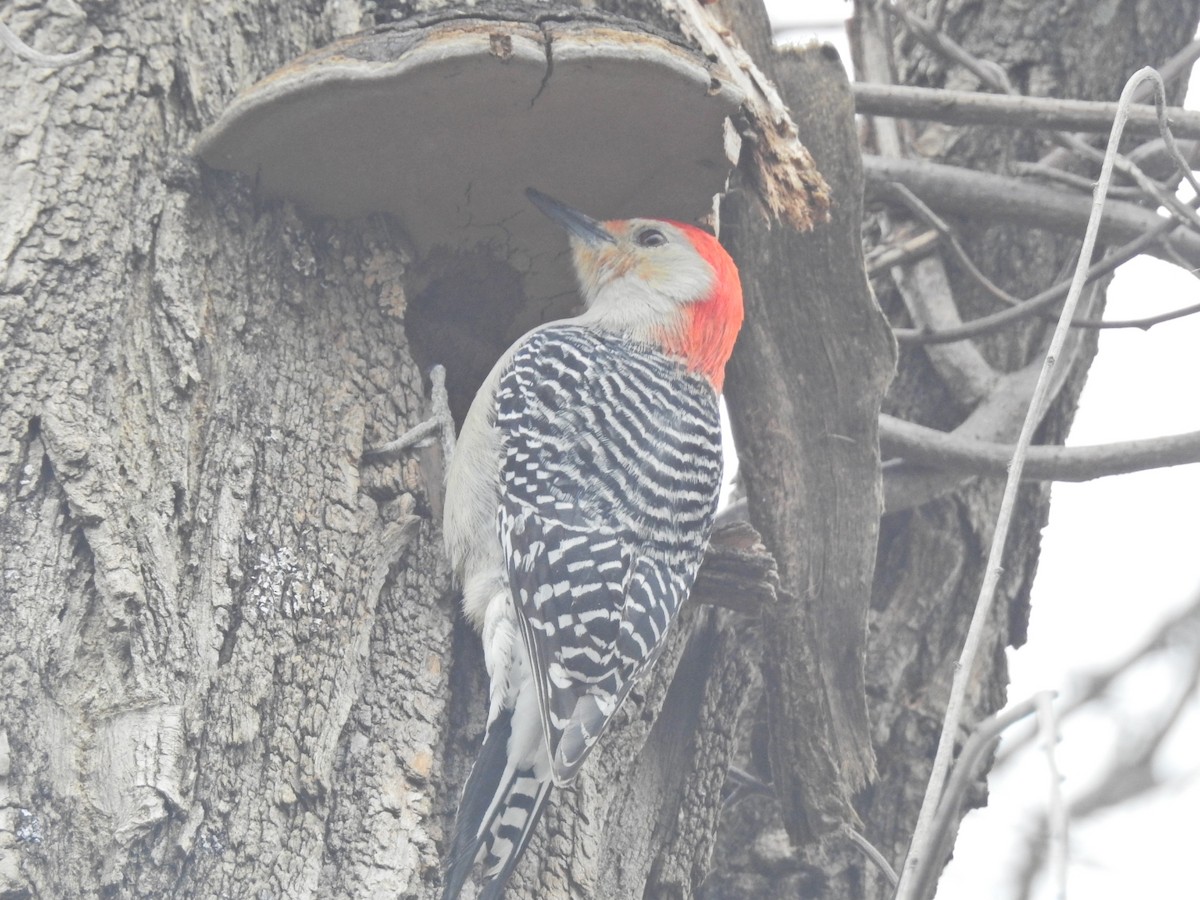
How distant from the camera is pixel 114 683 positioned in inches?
109

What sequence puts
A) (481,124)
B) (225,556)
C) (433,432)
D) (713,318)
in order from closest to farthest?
(225,556)
(481,124)
(433,432)
(713,318)

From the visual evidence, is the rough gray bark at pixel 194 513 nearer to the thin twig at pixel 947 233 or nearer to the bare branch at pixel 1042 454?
the bare branch at pixel 1042 454

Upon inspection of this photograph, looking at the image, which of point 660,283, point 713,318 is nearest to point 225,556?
point 713,318

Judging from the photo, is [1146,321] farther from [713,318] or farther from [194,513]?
[194,513]

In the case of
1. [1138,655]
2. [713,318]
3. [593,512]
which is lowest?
[1138,655]

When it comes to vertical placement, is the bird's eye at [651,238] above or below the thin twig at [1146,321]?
above

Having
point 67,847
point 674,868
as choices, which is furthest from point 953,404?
point 67,847

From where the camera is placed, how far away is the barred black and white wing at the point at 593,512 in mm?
3336

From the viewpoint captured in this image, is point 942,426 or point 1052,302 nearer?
point 1052,302

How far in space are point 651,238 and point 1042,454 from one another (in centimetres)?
150

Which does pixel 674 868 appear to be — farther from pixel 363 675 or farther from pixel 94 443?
pixel 94 443

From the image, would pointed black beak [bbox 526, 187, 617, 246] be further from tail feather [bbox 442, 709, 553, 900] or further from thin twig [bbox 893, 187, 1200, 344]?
tail feather [bbox 442, 709, 553, 900]

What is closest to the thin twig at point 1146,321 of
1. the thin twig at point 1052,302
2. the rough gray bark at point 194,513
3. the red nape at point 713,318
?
the thin twig at point 1052,302

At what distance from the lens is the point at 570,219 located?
4.07 metres
